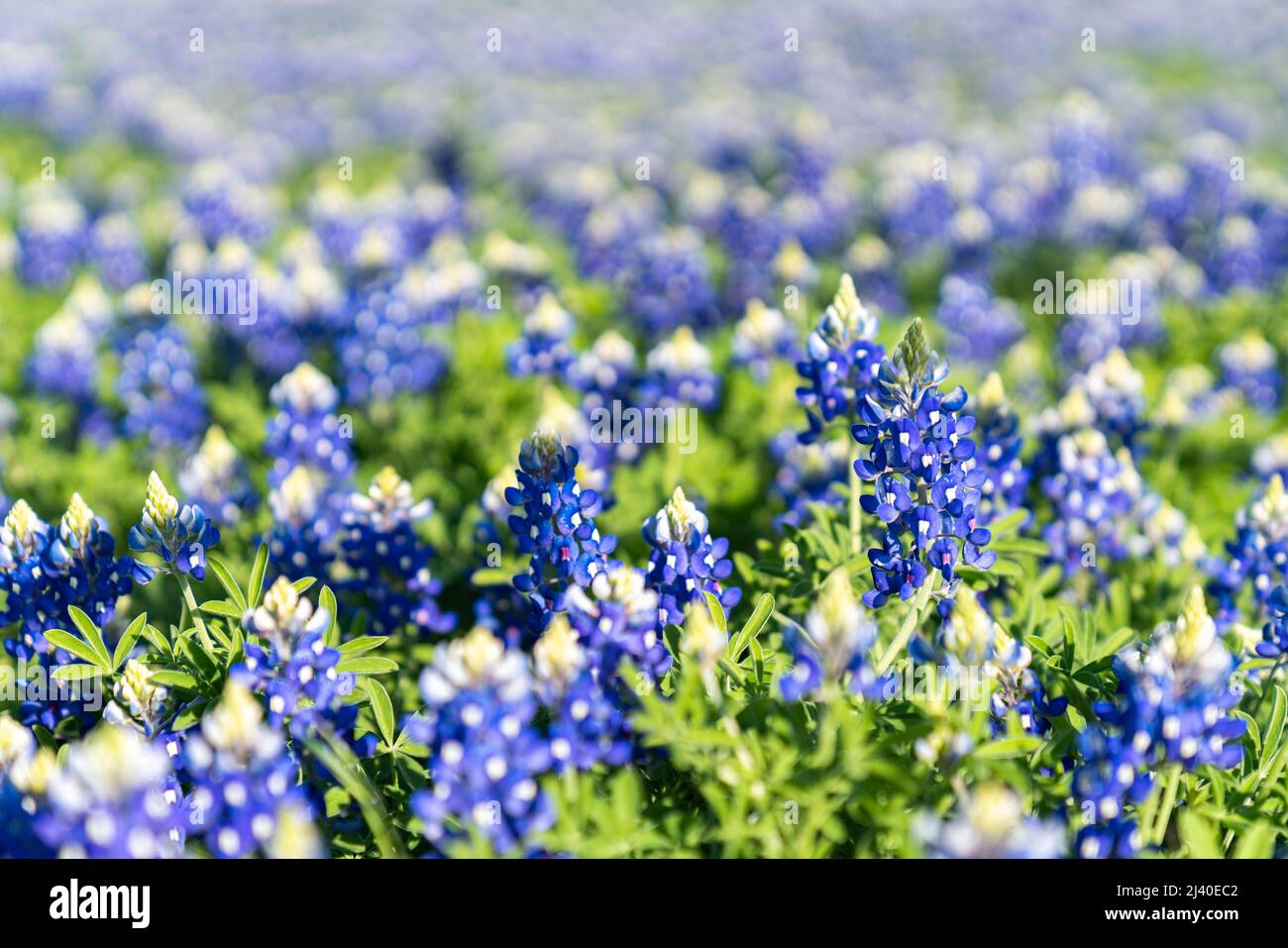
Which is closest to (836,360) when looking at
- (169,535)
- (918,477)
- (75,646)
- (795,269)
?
(918,477)

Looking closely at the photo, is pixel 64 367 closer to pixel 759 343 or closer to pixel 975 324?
pixel 759 343

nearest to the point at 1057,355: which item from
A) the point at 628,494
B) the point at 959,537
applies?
the point at 628,494

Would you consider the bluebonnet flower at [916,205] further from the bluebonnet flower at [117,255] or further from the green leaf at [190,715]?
the green leaf at [190,715]

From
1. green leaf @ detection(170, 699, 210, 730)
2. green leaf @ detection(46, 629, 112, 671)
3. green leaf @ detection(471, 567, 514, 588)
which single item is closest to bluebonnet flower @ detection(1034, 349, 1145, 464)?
green leaf @ detection(471, 567, 514, 588)

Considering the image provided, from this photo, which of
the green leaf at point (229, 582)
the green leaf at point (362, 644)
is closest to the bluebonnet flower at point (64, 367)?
the green leaf at point (229, 582)
